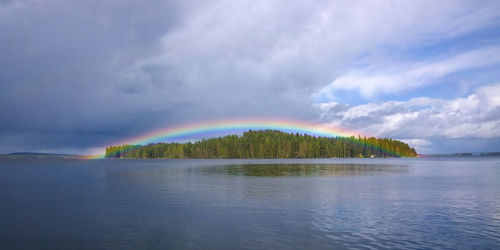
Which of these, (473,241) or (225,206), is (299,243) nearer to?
(473,241)

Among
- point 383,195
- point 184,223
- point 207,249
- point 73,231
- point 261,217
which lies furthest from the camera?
point 383,195

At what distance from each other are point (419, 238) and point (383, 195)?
966 inches

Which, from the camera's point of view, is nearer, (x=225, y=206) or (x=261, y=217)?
(x=261, y=217)

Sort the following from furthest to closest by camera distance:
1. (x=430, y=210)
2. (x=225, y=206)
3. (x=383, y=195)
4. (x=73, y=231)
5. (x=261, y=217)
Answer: (x=383, y=195) → (x=225, y=206) → (x=430, y=210) → (x=261, y=217) → (x=73, y=231)

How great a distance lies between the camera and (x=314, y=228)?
29.1m

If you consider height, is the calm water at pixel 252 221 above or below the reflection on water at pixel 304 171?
above

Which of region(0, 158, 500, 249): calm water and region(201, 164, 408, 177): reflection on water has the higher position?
region(0, 158, 500, 249): calm water

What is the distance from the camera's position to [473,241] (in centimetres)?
2527

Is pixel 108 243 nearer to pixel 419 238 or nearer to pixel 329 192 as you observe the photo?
pixel 419 238

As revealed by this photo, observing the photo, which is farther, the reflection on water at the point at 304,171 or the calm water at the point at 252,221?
the reflection on water at the point at 304,171

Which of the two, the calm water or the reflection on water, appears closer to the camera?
the calm water

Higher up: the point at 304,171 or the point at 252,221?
the point at 252,221

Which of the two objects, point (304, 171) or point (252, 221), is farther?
point (304, 171)

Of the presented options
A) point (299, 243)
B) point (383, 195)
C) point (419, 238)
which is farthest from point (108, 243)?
point (383, 195)
